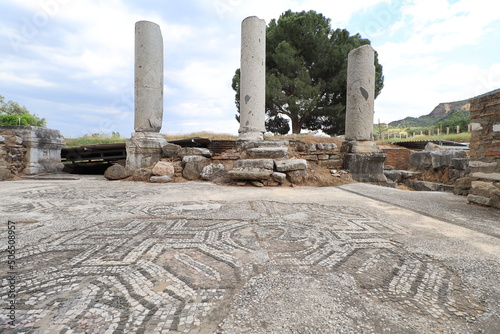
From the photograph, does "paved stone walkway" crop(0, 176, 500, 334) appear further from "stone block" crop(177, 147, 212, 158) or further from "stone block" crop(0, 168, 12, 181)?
"stone block" crop(0, 168, 12, 181)

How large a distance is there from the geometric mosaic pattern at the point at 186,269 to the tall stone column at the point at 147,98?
13.7 feet

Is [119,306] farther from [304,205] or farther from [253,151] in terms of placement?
[253,151]

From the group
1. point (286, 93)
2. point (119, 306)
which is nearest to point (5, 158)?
point (119, 306)

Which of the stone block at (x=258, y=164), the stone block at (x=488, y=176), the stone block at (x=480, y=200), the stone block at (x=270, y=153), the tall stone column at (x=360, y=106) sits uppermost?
the tall stone column at (x=360, y=106)

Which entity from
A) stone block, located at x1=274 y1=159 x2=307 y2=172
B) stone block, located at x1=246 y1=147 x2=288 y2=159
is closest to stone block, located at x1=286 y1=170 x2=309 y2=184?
stone block, located at x1=274 y1=159 x2=307 y2=172

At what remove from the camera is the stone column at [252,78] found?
675 centimetres

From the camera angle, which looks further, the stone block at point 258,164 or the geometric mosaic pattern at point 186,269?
the stone block at point 258,164

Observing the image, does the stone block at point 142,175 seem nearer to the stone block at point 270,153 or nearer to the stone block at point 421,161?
the stone block at point 270,153

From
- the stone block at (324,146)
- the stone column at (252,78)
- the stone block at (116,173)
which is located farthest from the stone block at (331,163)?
the stone block at (116,173)

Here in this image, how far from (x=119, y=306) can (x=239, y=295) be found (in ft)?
1.50

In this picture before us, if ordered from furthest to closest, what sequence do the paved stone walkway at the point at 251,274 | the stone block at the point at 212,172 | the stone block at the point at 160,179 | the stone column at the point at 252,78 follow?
the stone column at the point at 252,78, the stone block at the point at 212,172, the stone block at the point at 160,179, the paved stone walkway at the point at 251,274

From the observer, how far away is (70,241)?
1.59 m

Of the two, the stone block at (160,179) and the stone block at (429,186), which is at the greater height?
the stone block at (160,179)

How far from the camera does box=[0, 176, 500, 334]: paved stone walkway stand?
85cm
